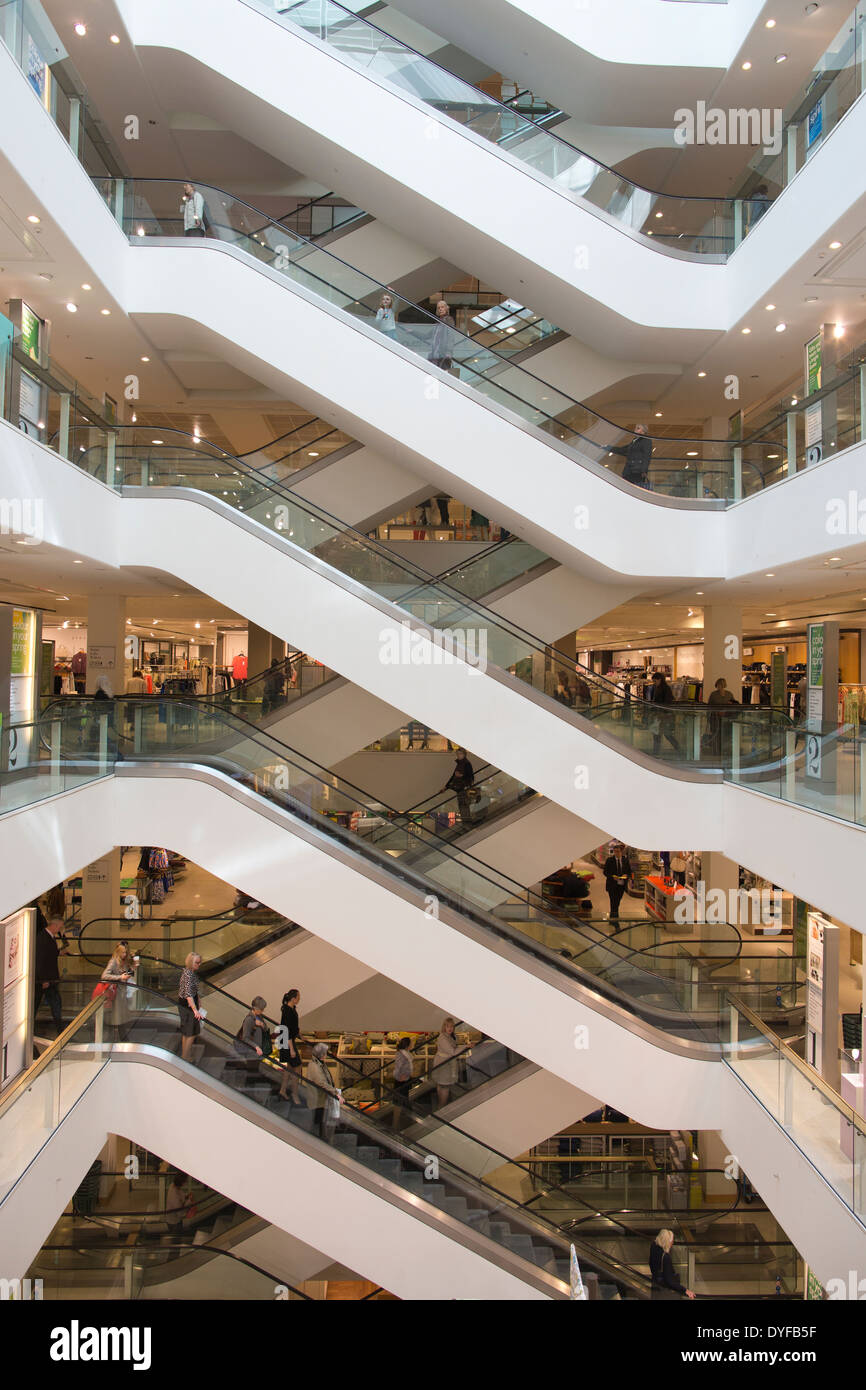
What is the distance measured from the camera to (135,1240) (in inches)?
370

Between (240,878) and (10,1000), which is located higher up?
(240,878)

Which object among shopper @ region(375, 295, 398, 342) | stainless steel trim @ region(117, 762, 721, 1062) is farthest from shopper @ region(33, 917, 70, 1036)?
shopper @ region(375, 295, 398, 342)

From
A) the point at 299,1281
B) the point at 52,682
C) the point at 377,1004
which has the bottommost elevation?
the point at 299,1281

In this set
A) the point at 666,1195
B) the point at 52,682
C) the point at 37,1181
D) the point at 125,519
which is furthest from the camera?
the point at 52,682

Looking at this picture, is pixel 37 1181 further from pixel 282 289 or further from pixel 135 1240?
pixel 282 289

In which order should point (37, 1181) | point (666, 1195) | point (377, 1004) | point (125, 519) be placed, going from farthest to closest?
point (377, 1004) < point (666, 1195) < point (125, 519) < point (37, 1181)

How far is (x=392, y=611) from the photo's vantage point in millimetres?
9484

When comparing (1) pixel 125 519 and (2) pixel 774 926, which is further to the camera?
(2) pixel 774 926

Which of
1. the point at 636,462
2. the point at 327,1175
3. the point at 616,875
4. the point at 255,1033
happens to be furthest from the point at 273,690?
the point at 616,875

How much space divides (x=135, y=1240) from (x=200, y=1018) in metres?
2.58

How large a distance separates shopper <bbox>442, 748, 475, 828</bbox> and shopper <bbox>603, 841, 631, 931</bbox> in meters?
3.77

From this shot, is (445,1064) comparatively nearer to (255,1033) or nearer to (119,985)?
(255,1033)

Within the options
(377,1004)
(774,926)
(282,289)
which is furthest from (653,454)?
(377,1004)

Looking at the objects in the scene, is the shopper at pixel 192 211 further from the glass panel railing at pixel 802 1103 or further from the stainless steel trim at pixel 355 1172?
the glass panel railing at pixel 802 1103
